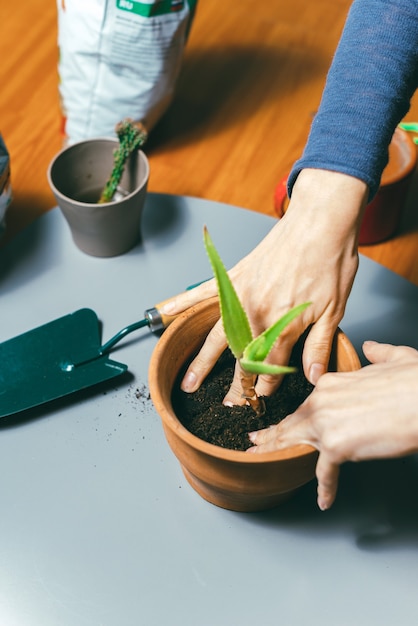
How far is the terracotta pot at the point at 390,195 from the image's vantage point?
2.90 feet

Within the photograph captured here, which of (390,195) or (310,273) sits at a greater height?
(310,273)

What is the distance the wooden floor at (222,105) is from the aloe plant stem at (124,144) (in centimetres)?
16

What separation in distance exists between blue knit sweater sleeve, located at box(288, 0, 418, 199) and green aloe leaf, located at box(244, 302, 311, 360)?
0.62ft

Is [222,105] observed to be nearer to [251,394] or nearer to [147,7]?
[147,7]

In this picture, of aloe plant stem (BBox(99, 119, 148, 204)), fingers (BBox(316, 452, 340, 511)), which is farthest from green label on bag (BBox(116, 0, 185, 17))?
fingers (BBox(316, 452, 340, 511))

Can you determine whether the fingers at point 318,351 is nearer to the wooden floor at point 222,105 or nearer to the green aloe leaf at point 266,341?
the green aloe leaf at point 266,341

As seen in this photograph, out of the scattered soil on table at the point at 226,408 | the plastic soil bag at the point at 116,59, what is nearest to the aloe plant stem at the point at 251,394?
the scattered soil on table at the point at 226,408

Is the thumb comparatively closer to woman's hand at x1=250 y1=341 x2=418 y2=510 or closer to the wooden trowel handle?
woman's hand at x1=250 y1=341 x2=418 y2=510

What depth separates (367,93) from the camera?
661mm

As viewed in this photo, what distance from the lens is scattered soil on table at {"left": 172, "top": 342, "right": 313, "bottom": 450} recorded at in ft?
2.06

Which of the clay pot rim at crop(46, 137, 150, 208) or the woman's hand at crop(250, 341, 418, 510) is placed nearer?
the woman's hand at crop(250, 341, 418, 510)

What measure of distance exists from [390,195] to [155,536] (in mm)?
530

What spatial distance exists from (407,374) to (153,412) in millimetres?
319

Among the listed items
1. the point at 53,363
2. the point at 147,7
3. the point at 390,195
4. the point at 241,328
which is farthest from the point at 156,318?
the point at 147,7
